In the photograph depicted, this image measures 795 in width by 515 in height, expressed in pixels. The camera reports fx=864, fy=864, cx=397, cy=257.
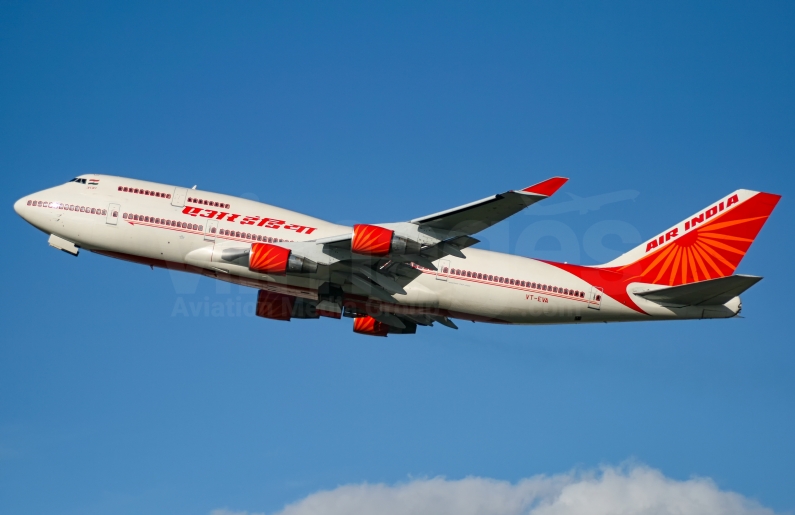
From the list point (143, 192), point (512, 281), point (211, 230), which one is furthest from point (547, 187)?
point (143, 192)

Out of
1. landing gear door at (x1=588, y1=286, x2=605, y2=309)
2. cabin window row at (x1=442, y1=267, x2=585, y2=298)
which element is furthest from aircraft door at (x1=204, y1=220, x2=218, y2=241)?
landing gear door at (x1=588, y1=286, x2=605, y2=309)

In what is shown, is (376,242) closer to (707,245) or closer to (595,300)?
(595,300)

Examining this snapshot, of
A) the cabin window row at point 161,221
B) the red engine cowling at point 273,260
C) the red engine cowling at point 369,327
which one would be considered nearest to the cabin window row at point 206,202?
the cabin window row at point 161,221

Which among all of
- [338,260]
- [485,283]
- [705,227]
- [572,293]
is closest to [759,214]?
[705,227]

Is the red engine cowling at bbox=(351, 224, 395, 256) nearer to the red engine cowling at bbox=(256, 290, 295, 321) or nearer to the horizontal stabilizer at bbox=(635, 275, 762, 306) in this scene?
the red engine cowling at bbox=(256, 290, 295, 321)

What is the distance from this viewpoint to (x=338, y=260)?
129 feet

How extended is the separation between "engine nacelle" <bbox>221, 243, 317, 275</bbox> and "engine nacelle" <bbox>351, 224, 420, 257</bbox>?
3337mm

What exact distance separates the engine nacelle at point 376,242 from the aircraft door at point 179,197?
393 inches

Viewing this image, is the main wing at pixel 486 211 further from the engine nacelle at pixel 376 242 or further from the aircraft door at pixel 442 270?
the aircraft door at pixel 442 270

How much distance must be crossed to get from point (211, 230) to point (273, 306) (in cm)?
610

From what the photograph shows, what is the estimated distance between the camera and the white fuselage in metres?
41.1

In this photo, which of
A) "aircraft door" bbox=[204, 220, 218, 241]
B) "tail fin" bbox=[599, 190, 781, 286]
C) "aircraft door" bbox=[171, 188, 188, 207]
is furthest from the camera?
"tail fin" bbox=[599, 190, 781, 286]

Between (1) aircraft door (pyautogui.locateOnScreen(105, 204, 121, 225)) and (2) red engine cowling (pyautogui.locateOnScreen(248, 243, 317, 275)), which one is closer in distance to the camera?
(2) red engine cowling (pyautogui.locateOnScreen(248, 243, 317, 275))

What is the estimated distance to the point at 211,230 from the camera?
40.9 metres
